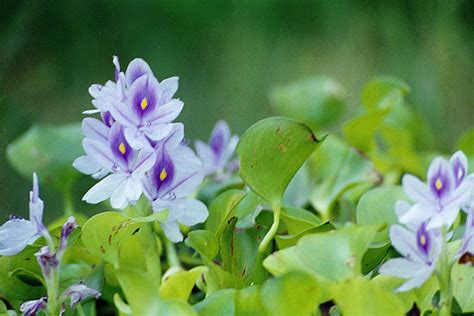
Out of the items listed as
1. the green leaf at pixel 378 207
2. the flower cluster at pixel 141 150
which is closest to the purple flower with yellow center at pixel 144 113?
the flower cluster at pixel 141 150

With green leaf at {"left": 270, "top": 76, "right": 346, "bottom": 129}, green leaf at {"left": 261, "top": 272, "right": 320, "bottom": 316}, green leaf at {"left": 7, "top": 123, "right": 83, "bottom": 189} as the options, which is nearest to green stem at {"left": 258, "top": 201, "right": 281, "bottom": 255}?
green leaf at {"left": 261, "top": 272, "right": 320, "bottom": 316}

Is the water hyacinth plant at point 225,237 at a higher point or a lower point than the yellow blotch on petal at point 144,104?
lower

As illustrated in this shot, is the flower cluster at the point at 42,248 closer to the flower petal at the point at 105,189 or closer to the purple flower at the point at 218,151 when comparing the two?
the flower petal at the point at 105,189

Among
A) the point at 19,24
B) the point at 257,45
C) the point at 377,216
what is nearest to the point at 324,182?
the point at 377,216

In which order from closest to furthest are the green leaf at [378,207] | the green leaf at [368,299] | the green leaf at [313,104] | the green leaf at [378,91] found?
the green leaf at [368,299], the green leaf at [378,207], the green leaf at [378,91], the green leaf at [313,104]

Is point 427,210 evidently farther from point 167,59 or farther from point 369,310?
point 167,59

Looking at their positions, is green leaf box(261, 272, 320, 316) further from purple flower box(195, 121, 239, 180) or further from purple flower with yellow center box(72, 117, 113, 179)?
purple flower box(195, 121, 239, 180)
